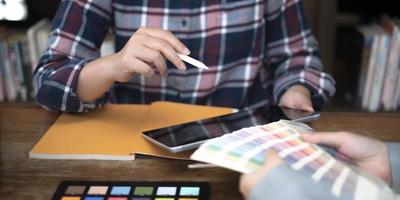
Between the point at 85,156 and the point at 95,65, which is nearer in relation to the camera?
the point at 85,156

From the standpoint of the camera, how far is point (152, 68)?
75 cm

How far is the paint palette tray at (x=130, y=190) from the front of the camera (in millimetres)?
589

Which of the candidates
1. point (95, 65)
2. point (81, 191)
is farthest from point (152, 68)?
point (81, 191)

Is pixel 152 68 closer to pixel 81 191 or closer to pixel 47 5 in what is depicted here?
pixel 81 191

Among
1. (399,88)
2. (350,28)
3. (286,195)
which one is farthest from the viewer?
(350,28)

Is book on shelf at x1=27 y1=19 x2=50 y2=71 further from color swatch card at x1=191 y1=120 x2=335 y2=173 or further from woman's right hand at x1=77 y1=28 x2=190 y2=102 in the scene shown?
color swatch card at x1=191 y1=120 x2=335 y2=173

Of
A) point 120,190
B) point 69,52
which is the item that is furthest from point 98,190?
point 69,52

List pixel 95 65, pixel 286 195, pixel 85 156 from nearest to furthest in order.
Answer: pixel 286 195 → pixel 85 156 → pixel 95 65

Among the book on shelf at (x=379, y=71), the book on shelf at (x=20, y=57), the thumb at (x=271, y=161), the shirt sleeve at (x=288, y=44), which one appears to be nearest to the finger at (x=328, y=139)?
the thumb at (x=271, y=161)

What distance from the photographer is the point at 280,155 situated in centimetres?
54

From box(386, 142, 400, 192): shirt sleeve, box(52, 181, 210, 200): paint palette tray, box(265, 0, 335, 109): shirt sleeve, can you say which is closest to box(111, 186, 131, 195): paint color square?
box(52, 181, 210, 200): paint palette tray

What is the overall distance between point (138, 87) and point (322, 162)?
57 centimetres

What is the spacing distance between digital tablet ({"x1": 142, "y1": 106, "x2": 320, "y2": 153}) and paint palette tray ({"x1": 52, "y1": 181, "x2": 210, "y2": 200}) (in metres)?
0.07

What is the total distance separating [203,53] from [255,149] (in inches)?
19.5
